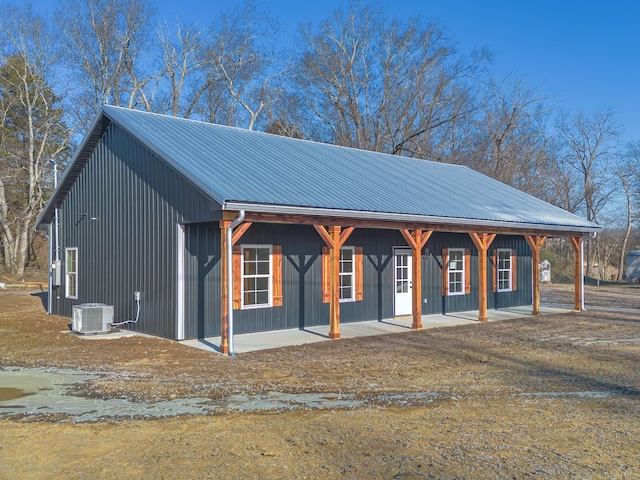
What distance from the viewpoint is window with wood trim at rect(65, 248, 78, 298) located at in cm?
1520

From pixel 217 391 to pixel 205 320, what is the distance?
4.59m

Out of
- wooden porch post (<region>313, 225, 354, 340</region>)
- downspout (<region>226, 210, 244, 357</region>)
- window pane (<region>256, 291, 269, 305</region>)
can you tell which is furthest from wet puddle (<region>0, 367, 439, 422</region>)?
window pane (<region>256, 291, 269, 305</region>)

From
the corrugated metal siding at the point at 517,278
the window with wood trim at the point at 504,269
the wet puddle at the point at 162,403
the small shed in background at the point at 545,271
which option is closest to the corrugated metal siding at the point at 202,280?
the wet puddle at the point at 162,403

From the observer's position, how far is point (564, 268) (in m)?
38.5

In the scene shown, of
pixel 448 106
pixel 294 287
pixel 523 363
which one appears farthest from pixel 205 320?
pixel 448 106

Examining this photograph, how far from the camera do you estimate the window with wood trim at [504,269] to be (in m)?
17.9

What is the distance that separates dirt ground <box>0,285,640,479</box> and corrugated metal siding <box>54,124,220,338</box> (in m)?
1.42

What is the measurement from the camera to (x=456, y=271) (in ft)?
55.1

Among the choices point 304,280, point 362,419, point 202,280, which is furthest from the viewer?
point 304,280

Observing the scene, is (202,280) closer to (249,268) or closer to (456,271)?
(249,268)

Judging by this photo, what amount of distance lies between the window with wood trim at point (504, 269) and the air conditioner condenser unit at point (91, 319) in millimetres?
11251

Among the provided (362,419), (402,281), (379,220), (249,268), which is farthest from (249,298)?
(362,419)

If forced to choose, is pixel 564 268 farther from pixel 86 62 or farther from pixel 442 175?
pixel 86 62

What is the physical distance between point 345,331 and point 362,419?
681 centimetres
